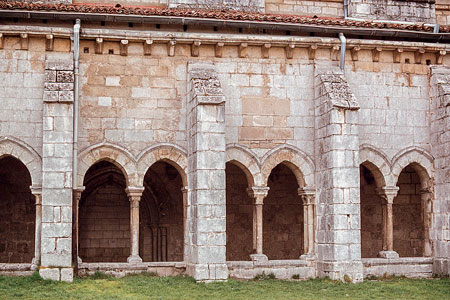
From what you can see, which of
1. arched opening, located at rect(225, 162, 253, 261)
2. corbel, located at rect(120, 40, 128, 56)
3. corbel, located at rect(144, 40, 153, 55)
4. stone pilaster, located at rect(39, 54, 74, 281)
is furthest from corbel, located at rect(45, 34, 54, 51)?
arched opening, located at rect(225, 162, 253, 261)

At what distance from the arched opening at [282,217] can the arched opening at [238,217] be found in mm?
529

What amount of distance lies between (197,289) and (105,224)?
25.6ft

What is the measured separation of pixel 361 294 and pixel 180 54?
7.42 metres

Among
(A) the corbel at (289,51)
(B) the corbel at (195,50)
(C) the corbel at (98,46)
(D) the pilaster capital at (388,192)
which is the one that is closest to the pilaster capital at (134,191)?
(C) the corbel at (98,46)

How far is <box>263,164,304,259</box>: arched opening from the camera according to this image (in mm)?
21750

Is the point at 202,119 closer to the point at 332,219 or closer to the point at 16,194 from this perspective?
the point at 332,219

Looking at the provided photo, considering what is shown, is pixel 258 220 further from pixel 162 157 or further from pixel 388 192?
pixel 388 192

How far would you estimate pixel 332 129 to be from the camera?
17.2 metres

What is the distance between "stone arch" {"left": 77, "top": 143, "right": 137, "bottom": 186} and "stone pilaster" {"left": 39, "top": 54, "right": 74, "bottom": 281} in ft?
2.60

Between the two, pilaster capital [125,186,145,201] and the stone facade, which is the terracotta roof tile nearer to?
the stone facade

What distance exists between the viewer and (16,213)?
20.6 m

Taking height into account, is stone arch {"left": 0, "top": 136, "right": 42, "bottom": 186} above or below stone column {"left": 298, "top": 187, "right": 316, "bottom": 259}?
above

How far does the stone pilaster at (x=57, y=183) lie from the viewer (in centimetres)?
1591

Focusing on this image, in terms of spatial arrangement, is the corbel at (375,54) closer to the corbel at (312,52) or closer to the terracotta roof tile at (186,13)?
the terracotta roof tile at (186,13)
